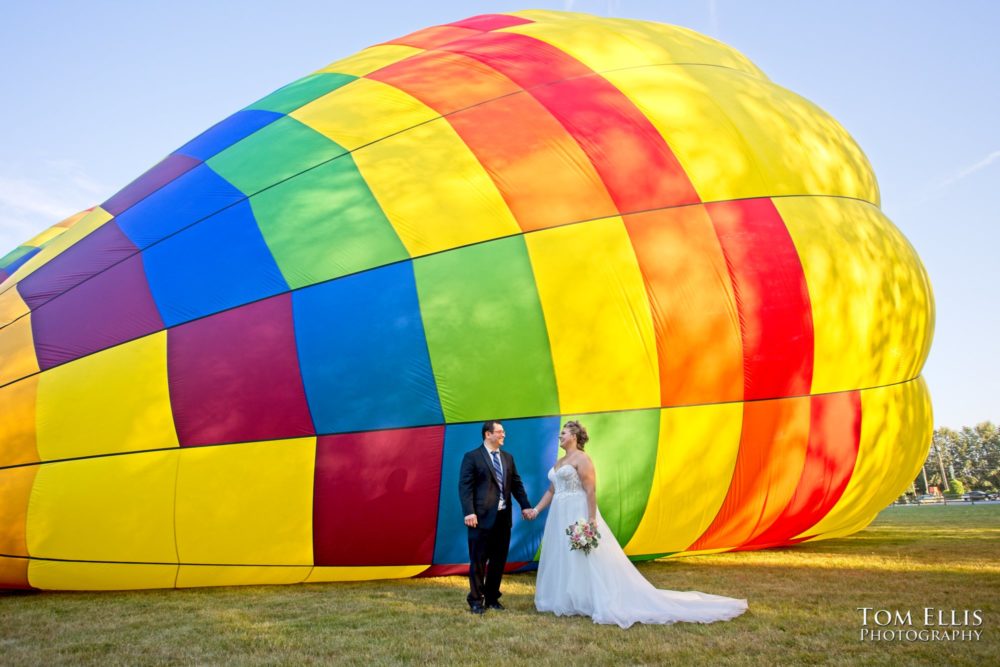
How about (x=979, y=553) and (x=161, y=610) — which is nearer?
(x=161, y=610)

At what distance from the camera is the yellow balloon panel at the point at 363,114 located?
7.11 m

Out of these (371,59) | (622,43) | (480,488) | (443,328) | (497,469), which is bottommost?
(480,488)

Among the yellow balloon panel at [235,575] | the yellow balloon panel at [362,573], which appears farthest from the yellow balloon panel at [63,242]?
the yellow balloon panel at [362,573]

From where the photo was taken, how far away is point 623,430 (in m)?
6.60

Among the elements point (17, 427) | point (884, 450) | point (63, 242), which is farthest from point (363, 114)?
point (884, 450)

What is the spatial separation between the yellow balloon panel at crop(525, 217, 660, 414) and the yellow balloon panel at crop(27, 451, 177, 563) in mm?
3094

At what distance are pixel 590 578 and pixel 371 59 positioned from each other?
5774 mm

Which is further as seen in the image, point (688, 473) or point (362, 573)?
point (688, 473)

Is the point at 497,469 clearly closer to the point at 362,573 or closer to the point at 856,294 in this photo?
the point at 362,573

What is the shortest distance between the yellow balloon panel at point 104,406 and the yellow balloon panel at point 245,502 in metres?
0.35

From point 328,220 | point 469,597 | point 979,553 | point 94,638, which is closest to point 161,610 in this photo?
point 94,638

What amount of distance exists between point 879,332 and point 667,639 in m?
4.83

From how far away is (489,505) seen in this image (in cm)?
560

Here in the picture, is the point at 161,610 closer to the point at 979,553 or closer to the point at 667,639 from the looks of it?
the point at 667,639
